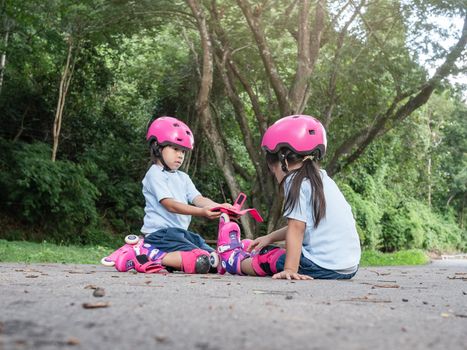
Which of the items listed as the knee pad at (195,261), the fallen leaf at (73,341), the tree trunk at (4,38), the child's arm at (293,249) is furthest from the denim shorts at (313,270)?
the tree trunk at (4,38)

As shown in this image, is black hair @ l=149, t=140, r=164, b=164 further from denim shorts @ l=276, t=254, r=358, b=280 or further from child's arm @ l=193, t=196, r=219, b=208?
denim shorts @ l=276, t=254, r=358, b=280

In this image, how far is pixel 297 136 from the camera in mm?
5414

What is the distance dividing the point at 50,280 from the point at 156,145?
2.04m

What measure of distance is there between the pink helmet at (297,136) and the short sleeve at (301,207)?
0.36m

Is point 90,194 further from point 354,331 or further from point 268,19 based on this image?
point 354,331

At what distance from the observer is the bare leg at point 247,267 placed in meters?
5.70

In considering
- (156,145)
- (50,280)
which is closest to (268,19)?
(156,145)

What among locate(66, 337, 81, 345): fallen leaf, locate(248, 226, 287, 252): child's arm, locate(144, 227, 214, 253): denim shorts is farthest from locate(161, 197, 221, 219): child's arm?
locate(66, 337, 81, 345): fallen leaf

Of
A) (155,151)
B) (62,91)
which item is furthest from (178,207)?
(62,91)

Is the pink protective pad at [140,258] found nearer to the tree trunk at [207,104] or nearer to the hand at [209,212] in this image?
the hand at [209,212]

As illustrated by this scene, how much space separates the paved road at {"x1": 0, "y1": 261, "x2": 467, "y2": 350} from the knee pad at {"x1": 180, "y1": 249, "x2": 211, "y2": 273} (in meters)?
1.63

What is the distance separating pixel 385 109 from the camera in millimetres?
13766

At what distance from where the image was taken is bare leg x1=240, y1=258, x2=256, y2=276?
18.7 ft

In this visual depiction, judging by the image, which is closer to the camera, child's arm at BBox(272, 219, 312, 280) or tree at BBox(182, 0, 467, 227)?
child's arm at BBox(272, 219, 312, 280)
